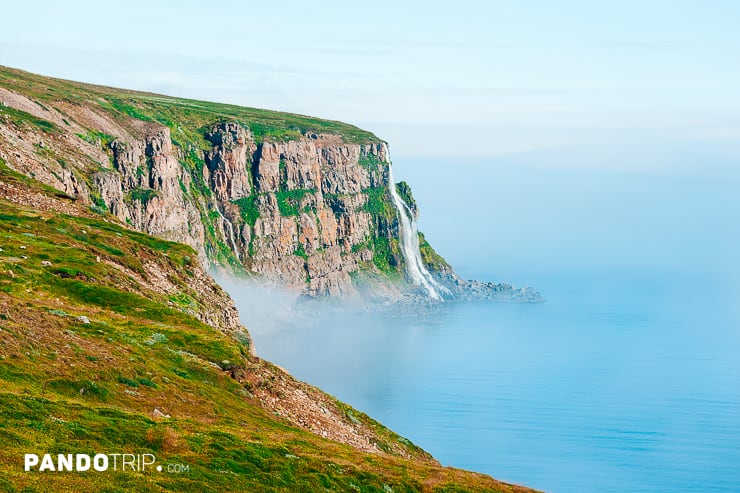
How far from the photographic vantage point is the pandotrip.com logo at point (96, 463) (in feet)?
98.0

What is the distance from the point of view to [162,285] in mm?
65375

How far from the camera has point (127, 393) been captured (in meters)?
42.0

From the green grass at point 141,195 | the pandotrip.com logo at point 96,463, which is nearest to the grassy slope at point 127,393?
the pandotrip.com logo at point 96,463

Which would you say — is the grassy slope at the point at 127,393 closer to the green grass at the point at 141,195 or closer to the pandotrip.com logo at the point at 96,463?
the pandotrip.com logo at the point at 96,463

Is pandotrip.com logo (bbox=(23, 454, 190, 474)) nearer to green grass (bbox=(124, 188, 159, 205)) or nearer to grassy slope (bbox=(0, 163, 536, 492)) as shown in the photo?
grassy slope (bbox=(0, 163, 536, 492))

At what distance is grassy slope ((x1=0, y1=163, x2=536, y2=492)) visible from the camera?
33.3 meters

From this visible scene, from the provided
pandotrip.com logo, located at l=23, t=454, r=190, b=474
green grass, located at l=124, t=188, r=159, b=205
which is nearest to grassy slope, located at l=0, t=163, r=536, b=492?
pandotrip.com logo, located at l=23, t=454, r=190, b=474

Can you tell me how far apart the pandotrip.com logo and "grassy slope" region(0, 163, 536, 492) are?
383 mm

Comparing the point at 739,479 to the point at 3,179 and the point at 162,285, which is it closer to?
the point at 162,285

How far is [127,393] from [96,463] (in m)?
10.6

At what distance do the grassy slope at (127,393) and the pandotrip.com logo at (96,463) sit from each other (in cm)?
38

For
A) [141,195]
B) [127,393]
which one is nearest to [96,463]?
[127,393]

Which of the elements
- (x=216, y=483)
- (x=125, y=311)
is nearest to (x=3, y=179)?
(x=125, y=311)

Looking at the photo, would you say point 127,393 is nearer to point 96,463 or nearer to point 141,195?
point 96,463
